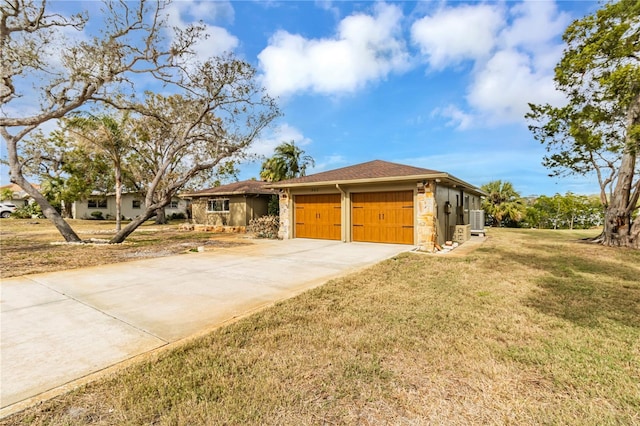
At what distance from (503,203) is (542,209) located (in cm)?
248

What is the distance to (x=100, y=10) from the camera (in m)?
9.96

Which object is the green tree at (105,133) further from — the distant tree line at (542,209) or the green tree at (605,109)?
the distant tree line at (542,209)

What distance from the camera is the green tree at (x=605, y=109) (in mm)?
10344

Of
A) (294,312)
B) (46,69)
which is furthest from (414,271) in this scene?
(46,69)

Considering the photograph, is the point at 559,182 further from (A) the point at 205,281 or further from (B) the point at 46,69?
(B) the point at 46,69

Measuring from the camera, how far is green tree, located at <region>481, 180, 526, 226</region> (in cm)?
2044

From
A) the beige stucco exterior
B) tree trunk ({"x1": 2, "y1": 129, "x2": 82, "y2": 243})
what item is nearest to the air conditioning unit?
the beige stucco exterior

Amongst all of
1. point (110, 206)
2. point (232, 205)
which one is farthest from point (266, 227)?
point (110, 206)

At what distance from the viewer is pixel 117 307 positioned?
431 cm

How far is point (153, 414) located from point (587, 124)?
15.6m

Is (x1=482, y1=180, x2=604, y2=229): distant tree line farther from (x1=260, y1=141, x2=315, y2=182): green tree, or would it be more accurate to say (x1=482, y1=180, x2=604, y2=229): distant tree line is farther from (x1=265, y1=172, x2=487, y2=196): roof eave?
(x1=260, y1=141, x2=315, y2=182): green tree

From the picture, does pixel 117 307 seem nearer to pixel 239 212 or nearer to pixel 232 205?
pixel 239 212

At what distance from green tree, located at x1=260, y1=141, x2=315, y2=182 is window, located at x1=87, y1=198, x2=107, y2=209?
20.3 meters

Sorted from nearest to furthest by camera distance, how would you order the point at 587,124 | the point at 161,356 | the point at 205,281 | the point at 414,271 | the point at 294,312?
the point at 161,356, the point at 294,312, the point at 205,281, the point at 414,271, the point at 587,124
